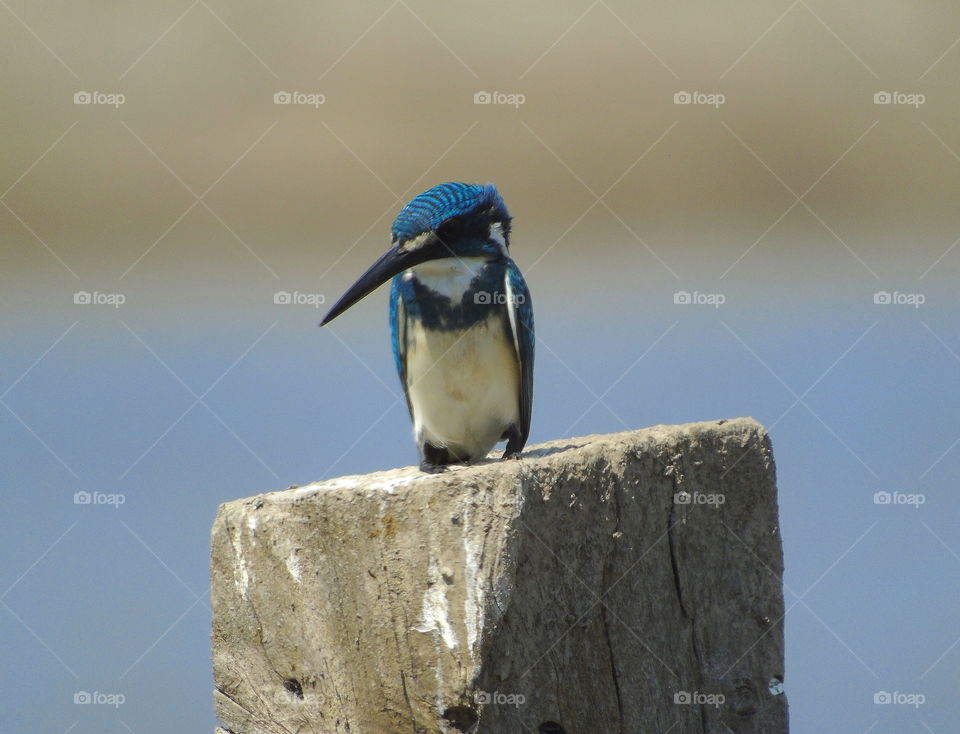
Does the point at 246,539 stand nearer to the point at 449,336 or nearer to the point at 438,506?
the point at 438,506

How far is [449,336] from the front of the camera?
4867 mm

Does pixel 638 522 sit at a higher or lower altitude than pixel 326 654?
higher

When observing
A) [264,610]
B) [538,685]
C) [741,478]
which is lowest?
[538,685]

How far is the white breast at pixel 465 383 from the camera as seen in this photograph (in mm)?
4883

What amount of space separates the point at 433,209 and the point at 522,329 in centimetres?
75

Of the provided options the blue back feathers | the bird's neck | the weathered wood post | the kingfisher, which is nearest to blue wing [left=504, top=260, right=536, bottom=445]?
the kingfisher

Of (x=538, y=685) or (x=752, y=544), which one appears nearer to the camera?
(x=538, y=685)

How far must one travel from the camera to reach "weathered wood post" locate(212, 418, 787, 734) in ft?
8.77

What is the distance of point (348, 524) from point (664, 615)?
98 centimetres

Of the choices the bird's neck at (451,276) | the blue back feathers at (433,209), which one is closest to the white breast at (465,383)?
the bird's neck at (451,276)

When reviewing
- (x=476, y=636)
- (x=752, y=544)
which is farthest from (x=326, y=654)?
(x=752, y=544)

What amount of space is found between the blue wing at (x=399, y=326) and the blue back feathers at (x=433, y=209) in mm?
386

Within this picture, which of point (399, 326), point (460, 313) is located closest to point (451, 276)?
point (460, 313)

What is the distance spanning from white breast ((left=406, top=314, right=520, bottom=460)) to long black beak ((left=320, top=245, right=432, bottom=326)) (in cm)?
40
